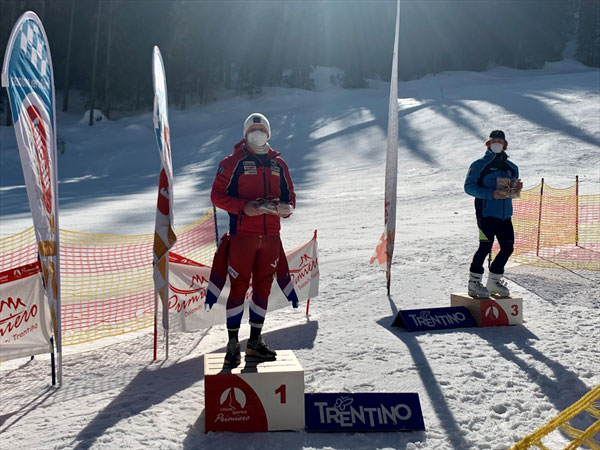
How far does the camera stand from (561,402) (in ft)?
12.9

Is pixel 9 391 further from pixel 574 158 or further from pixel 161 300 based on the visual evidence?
pixel 574 158

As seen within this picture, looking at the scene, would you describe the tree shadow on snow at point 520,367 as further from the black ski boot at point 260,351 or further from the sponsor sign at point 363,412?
the black ski boot at point 260,351

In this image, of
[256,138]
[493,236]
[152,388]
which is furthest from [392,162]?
[152,388]

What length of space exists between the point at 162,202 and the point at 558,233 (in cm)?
787

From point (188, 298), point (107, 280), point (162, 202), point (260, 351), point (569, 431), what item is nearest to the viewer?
point (569, 431)

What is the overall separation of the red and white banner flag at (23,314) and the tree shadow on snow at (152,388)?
31.5 inches

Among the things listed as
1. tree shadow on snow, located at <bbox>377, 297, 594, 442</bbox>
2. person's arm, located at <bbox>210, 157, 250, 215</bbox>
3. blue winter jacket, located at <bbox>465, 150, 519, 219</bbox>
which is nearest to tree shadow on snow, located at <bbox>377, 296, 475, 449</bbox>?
tree shadow on snow, located at <bbox>377, 297, 594, 442</bbox>

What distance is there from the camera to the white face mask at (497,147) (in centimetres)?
581

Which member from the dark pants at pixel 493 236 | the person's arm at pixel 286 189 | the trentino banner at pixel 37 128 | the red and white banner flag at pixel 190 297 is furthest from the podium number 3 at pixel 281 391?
the dark pants at pixel 493 236

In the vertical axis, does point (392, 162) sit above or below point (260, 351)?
above

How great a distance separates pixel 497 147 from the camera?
5824mm

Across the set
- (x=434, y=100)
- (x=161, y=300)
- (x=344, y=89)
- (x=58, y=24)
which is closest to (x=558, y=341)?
(x=161, y=300)

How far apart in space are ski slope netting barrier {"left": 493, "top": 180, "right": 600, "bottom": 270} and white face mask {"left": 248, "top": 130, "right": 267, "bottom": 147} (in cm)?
553

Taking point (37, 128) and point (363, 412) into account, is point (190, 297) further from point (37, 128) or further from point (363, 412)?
point (363, 412)
